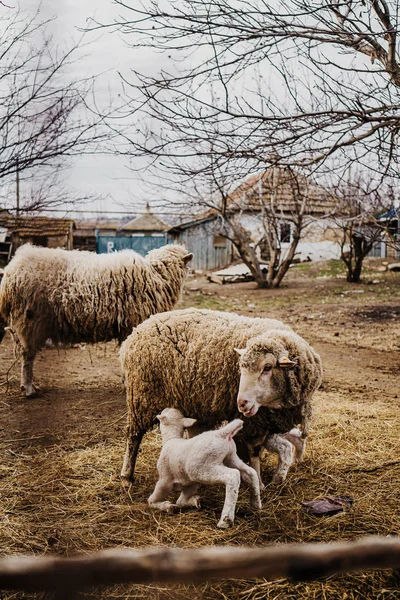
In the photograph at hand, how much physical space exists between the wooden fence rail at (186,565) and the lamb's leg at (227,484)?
2.93 m

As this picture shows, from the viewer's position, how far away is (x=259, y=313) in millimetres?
13617

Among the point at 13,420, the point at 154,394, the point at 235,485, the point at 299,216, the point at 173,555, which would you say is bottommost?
the point at 13,420

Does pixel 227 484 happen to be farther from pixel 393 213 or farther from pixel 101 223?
pixel 101 223

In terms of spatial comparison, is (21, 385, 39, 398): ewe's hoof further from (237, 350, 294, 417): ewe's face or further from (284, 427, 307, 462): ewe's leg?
(237, 350, 294, 417): ewe's face

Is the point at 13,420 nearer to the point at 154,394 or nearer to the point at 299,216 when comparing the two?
the point at 154,394

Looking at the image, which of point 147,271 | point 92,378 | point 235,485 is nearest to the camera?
point 235,485

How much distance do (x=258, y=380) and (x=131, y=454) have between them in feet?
4.21

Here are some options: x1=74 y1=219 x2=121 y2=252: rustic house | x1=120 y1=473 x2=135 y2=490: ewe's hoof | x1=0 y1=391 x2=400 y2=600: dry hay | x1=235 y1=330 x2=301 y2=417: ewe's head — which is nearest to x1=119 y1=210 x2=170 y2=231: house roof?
x1=74 y1=219 x2=121 y2=252: rustic house

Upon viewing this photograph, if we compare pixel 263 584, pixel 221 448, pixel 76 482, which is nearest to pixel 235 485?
pixel 221 448

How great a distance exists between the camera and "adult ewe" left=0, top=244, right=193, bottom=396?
6.85 metres

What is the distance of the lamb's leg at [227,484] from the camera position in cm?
352

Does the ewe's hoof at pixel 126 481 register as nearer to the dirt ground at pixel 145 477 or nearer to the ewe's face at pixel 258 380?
the dirt ground at pixel 145 477

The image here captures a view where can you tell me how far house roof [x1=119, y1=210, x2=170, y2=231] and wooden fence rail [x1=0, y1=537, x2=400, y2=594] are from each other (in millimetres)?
36500

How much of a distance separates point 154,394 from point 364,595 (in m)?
2.07
